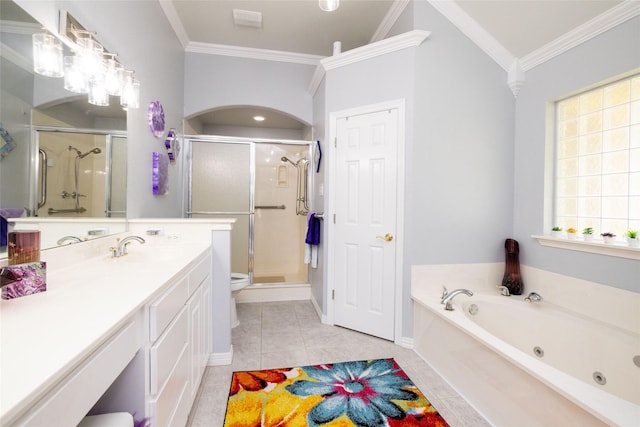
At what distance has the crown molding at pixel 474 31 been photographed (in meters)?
2.32

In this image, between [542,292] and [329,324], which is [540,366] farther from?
[329,324]

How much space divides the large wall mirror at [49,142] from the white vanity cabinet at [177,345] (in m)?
0.59

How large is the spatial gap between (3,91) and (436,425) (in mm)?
2332

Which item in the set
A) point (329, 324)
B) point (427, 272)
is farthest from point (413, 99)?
point (329, 324)

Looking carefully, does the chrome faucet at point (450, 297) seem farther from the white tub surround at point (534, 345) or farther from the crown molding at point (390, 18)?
the crown molding at point (390, 18)

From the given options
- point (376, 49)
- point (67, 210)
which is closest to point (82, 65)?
point (67, 210)

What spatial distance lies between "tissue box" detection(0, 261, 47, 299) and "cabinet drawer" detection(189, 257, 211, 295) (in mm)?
571

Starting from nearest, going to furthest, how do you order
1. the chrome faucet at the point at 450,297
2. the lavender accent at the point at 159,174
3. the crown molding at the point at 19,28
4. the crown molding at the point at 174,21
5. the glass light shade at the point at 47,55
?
the crown molding at the point at 19,28 < the glass light shade at the point at 47,55 < the chrome faucet at the point at 450,297 < the lavender accent at the point at 159,174 < the crown molding at the point at 174,21

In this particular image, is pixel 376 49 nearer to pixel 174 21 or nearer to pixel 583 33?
pixel 583 33

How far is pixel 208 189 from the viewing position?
12.3 feet

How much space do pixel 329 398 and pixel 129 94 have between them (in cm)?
218

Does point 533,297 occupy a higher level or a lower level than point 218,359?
higher

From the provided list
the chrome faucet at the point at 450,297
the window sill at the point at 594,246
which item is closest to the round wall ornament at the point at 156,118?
the chrome faucet at the point at 450,297

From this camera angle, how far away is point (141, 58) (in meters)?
2.11
